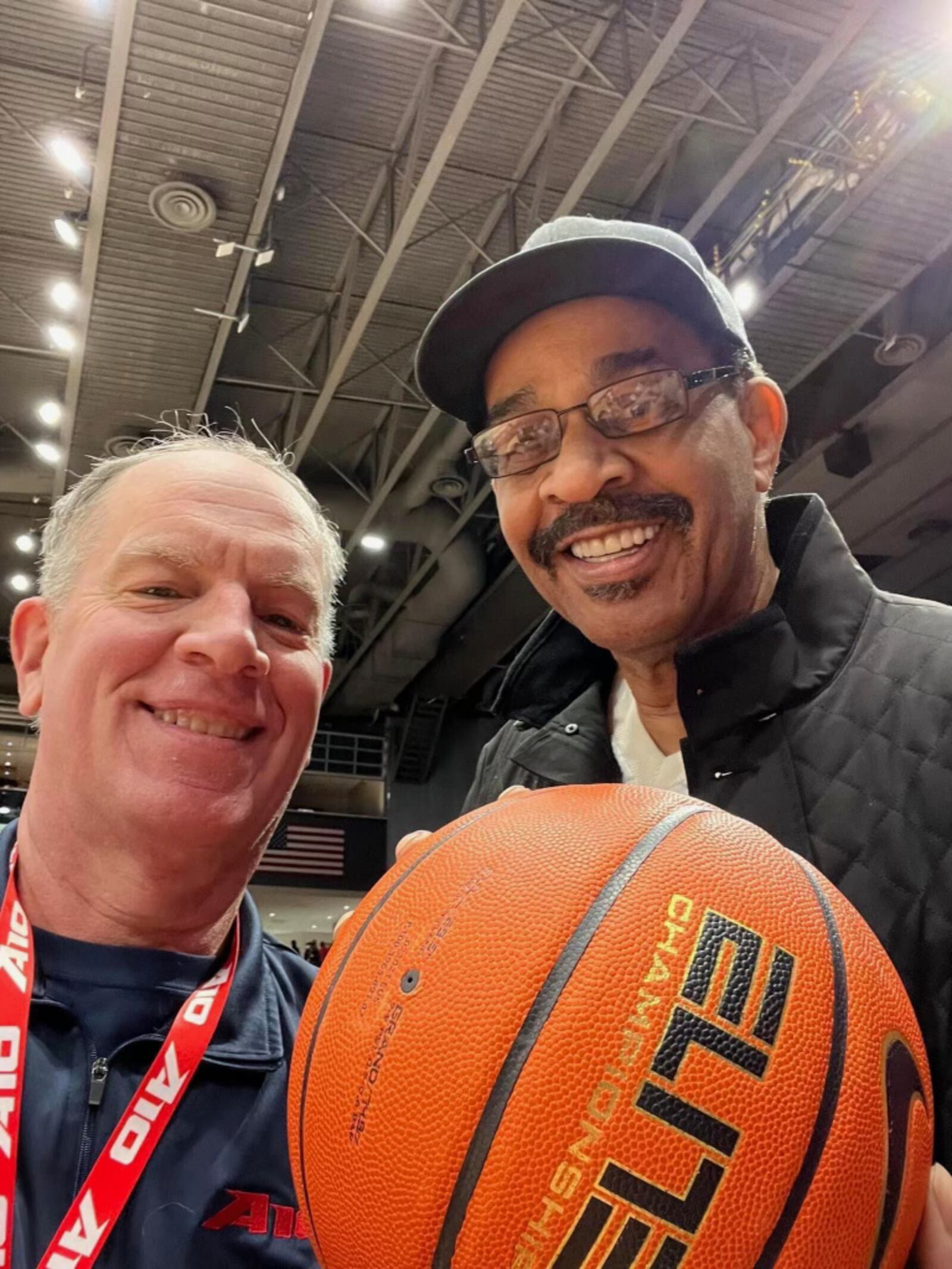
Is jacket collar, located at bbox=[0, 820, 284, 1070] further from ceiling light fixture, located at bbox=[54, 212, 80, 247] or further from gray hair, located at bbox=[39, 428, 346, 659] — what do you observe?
ceiling light fixture, located at bbox=[54, 212, 80, 247]

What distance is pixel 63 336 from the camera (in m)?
6.55

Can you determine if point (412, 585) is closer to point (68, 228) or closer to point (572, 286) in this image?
point (68, 228)

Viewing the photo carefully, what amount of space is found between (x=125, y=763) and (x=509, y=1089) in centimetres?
90

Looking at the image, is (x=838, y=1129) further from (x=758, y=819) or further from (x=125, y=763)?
(x=125, y=763)

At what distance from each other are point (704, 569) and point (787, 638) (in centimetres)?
16

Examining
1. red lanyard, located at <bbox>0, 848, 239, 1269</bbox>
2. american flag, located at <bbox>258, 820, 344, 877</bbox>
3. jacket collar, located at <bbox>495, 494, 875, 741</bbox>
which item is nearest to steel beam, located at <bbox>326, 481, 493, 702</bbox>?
american flag, located at <bbox>258, 820, 344, 877</bbox>

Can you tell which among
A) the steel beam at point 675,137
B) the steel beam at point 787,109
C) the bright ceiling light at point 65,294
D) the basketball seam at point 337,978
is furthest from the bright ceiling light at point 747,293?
the basketball seam at point 337,978

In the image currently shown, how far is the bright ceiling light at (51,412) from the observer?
741 cm

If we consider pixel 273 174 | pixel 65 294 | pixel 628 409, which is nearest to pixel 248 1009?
pixel 628 409

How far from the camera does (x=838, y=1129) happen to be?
2.85ft

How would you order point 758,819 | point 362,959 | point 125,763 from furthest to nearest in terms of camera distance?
point 125,763
point 758,819
point 362,959

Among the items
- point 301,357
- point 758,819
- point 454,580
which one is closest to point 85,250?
point 301,357

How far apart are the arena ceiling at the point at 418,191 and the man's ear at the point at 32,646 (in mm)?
3453

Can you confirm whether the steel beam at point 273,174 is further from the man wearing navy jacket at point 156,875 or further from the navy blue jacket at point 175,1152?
the navy blue jacket at point 175,1152
